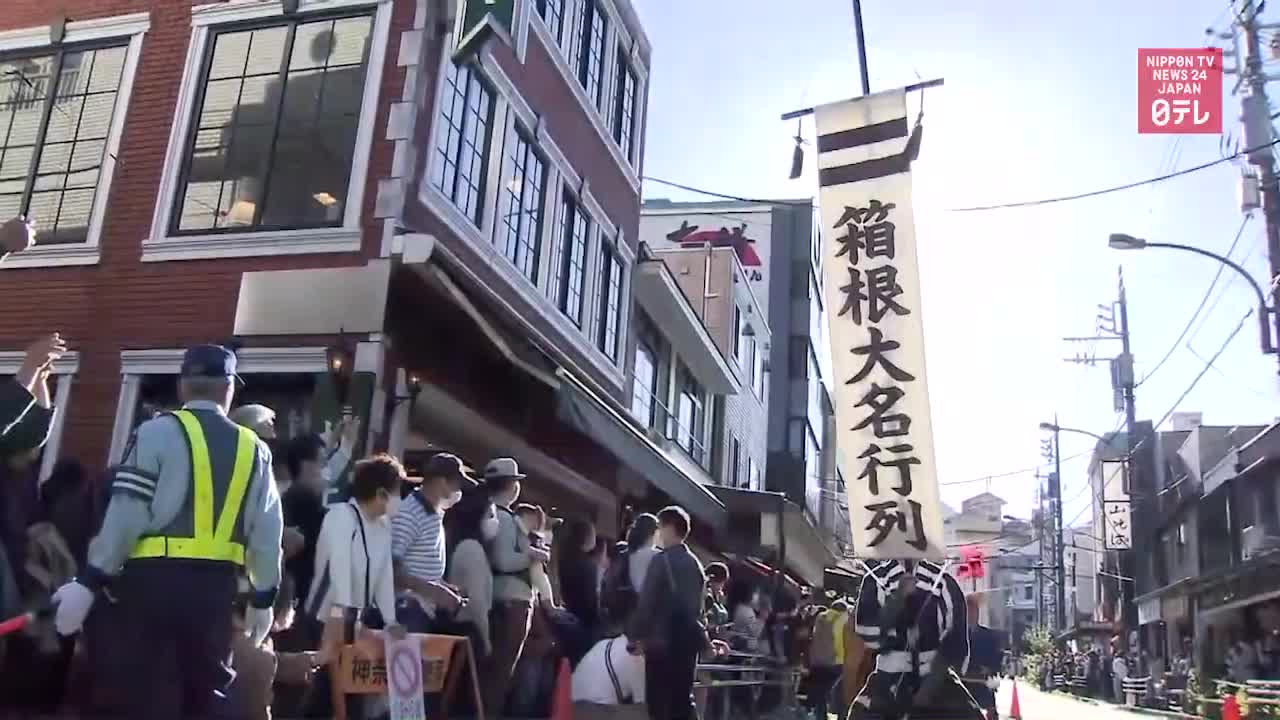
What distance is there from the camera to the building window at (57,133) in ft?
37.8

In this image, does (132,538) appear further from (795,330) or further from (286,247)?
(795,330)

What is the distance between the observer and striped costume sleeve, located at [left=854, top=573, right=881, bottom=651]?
24.8ft

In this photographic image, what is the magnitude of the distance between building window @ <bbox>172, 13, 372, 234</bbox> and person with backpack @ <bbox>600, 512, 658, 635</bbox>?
4.24m

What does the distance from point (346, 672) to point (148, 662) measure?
173 cm

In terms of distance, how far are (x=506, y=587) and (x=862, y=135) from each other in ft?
16.6

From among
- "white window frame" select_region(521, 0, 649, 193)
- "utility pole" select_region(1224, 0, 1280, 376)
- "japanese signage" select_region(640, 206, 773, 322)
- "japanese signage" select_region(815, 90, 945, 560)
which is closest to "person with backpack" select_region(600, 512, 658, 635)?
"japanese signage" select_region(815, 90, 945, 560)

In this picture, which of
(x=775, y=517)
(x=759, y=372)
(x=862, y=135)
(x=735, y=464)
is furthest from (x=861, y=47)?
(x=759, y=372)

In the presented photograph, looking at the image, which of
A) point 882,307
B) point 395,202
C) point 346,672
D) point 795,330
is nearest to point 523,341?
point 395,202

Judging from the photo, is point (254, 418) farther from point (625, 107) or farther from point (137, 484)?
point (625, 107)

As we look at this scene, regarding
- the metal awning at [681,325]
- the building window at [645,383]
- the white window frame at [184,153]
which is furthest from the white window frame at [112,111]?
the building window at [645,383]

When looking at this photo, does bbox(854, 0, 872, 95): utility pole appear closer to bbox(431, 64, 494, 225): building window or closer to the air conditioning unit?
bbox(431, 64, 494, 225): building window

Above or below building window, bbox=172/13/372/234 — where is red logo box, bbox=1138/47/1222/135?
above

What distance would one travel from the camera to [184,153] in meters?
11.1

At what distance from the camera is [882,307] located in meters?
9.32
